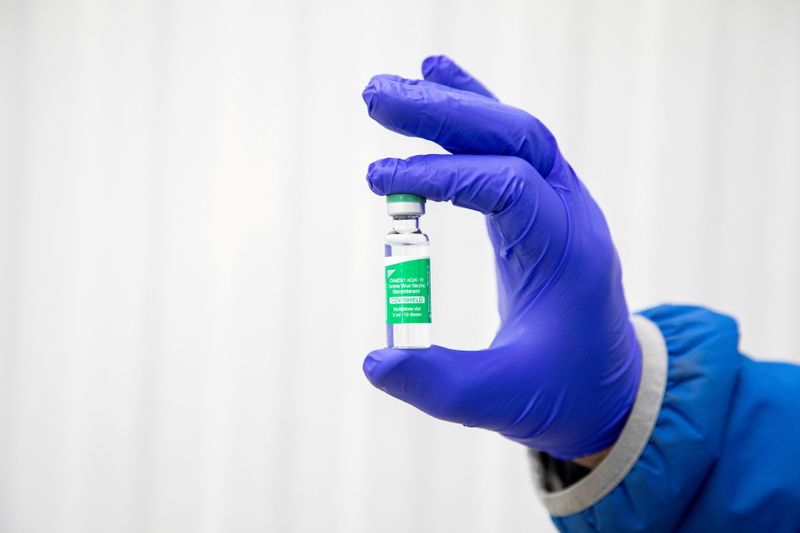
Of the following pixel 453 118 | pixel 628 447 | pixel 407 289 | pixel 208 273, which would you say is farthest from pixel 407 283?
pixel 208 273

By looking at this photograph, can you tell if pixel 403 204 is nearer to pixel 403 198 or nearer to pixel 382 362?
pixel 403 198

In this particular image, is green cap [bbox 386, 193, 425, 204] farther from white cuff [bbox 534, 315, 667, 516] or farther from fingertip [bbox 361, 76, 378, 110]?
white cuff [bbox 534, 315, 667, 516]

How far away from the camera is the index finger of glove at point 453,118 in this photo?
0.91 metres

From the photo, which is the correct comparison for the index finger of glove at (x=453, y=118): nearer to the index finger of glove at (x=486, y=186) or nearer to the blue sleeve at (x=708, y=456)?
the index finger of glove at (x=486, y=186)

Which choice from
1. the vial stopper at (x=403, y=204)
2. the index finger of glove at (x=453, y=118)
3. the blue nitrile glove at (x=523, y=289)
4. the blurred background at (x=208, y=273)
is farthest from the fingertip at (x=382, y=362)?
the blurred background at (x=208, y=273)

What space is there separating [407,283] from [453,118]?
223mm

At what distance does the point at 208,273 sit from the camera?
5.55 ft

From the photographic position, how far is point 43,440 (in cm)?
169

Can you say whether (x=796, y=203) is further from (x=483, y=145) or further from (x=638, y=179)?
(x=483, y=145)

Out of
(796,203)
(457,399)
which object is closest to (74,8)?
(457,399)

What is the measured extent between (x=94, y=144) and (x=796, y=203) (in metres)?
1.77

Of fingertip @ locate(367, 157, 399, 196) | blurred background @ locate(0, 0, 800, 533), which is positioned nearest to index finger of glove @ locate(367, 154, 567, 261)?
fingertip @ locate(367, 157, 399, 196)

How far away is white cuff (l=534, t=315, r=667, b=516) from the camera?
98 centimetres

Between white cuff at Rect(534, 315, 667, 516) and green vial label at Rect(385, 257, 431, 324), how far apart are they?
35 centimetres
